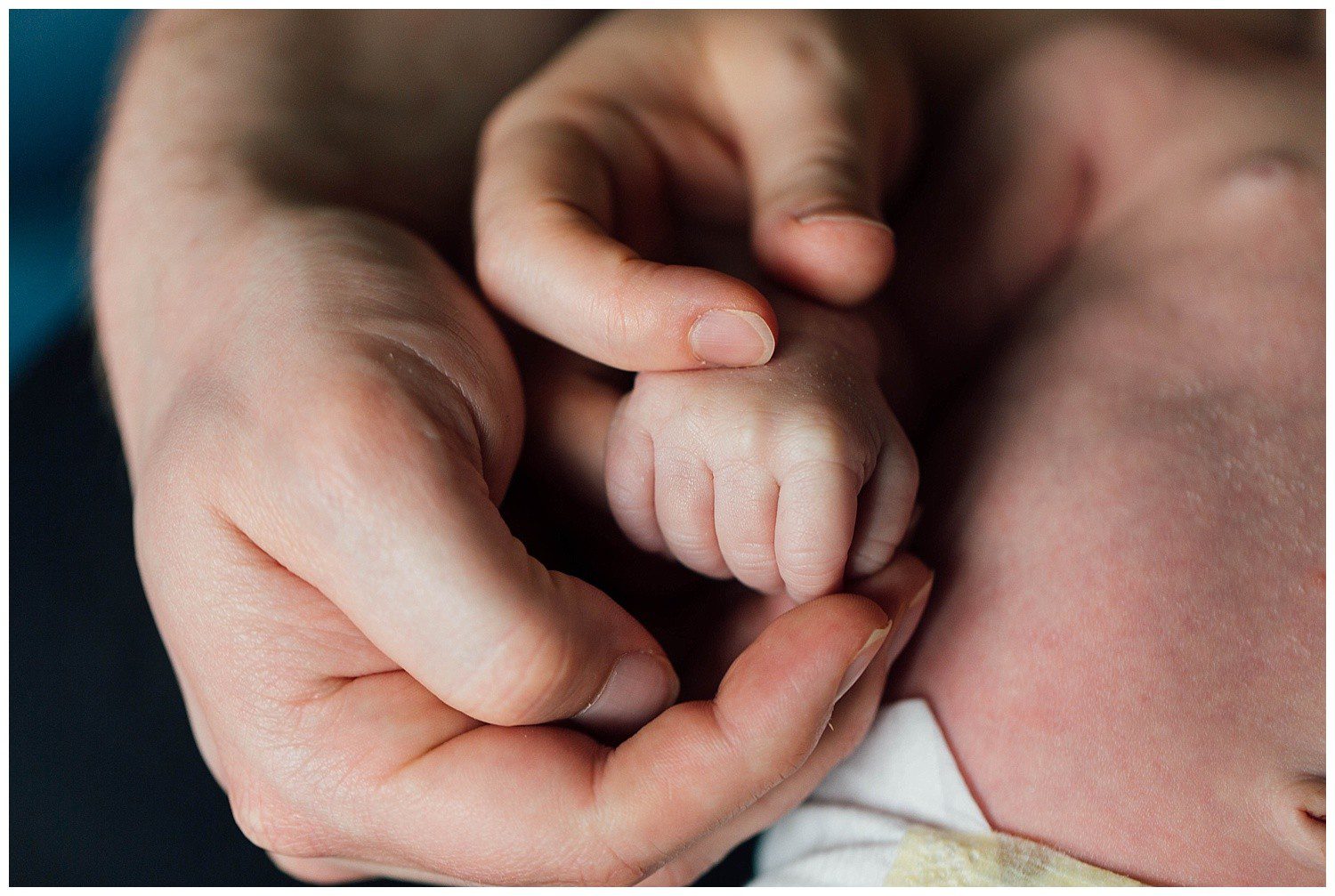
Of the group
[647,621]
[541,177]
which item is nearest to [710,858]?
[647,621]

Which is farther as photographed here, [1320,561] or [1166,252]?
[1166,252]

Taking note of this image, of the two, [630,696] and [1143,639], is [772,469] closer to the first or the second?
[630,696]

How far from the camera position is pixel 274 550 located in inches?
19.7

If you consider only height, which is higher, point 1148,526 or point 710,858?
point 1148,526

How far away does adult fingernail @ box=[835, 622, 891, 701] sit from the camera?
53cm

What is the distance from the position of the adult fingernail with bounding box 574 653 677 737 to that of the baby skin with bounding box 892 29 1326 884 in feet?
0.68

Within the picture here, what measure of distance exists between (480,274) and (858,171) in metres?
0.27

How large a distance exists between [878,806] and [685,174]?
1.56 feet

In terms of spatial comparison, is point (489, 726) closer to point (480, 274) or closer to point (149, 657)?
point (480, 274)

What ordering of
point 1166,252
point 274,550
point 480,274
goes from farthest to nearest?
1. point 1166,252
2. point 480,274
3. point 274,550

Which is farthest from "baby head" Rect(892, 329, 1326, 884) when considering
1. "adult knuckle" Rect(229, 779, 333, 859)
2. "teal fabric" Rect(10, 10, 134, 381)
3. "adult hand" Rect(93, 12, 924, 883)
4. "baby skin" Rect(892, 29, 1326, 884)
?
"teal fabric" Rect(10, 10, 134, 381)

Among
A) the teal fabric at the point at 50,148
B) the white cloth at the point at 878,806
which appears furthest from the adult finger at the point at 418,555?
the teal fabric at the point at 50,148

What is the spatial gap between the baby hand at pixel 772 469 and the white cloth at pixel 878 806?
134mm

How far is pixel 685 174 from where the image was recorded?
769mm
